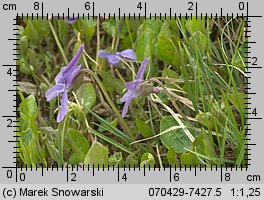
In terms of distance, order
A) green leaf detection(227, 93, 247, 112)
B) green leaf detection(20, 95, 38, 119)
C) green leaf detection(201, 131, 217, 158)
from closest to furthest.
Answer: green leaf detection(201, 131, 217, 158) → green leaf detection(227, 93, 247, 112) → green leaf detection(20, 95, 38, 119)

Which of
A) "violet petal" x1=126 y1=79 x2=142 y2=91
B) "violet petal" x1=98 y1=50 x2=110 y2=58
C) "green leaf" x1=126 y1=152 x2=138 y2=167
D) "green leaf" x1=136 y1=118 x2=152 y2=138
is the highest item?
"violet petal" x1=98 y1=50 x2=110 y2=58

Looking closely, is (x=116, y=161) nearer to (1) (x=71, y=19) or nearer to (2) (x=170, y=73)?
(2) (x=170, y=73)

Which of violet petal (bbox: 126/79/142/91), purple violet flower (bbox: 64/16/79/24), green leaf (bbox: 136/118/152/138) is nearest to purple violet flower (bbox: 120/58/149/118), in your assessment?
violet petal (bbox: 126/79/142/91)

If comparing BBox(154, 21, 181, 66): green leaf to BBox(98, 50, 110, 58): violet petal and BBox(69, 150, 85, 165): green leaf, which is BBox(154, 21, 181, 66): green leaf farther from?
BBox(69, 150, 85, 165): green leaf

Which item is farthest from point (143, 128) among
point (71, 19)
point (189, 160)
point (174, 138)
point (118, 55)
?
point (71, 19)

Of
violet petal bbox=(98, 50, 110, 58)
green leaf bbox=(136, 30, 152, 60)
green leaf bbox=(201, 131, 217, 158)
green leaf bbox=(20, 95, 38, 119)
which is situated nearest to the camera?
green leaf bbox=(201, 131, 217, 158)

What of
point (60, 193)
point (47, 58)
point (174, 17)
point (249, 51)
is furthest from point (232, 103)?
point (47, 58)

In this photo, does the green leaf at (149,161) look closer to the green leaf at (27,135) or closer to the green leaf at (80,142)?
the green leaf at (80,142)
